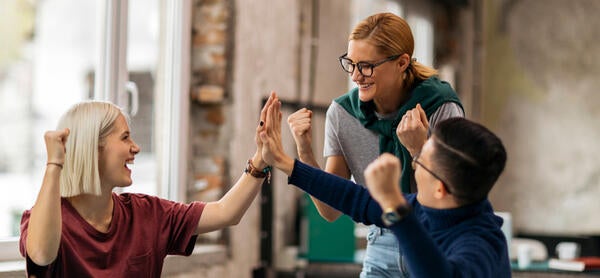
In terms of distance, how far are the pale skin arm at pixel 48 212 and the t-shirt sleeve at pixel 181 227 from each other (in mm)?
410

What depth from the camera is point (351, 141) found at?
8.89ft

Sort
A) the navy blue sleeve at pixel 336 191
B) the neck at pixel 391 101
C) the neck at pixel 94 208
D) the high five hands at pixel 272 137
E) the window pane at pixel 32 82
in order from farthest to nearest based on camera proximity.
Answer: the window pane at pixel 32 82, the neck at pixel 391 101, the neck at pixel 94 208, the high five hands at pixel 272 137, the navy blue sleeve at pixel 336 191

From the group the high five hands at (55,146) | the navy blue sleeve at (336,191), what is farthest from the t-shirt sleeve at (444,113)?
the high five hands at (55,146)

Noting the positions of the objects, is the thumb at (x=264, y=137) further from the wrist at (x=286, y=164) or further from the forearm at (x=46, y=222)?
the forearm at (x=46, y=222)

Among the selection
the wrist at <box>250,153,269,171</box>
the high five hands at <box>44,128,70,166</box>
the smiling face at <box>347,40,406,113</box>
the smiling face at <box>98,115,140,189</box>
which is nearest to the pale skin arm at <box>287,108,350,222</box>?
the wrist at <box>250,153,269,171</box>

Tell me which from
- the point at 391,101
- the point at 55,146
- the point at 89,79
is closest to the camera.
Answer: the point at 55,146

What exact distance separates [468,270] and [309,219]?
278 centimetres

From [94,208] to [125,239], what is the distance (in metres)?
0.11

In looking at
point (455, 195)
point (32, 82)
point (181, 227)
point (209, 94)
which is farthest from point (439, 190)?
point (209, 94)

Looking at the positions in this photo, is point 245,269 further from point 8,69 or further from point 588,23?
point 588,23

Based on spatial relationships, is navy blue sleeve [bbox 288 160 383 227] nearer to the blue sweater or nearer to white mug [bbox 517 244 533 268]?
the blue sweater

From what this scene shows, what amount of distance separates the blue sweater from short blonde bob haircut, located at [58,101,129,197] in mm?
537

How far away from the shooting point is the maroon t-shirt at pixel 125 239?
7.44ft

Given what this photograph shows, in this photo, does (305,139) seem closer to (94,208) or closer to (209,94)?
(94,208)
